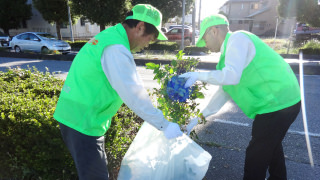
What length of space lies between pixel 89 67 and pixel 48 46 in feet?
45.6

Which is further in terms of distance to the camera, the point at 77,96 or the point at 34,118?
the point at 34,118

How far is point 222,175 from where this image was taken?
2.54 metres

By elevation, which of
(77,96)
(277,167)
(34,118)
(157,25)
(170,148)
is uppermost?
(157,25)

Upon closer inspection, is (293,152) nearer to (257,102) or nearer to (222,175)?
(222,175)

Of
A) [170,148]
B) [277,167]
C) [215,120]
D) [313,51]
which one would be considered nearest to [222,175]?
[277,167]

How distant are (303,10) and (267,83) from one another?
12751 millimetres

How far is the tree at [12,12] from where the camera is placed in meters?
23.2

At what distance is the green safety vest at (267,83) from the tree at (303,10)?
12507 millimetres

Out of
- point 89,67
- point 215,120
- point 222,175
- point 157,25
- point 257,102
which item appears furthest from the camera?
point 215,120

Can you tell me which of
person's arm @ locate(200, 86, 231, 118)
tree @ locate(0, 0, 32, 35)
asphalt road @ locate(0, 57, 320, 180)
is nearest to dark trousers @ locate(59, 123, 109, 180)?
person's arm @ locate(200, 86, 231, 118)

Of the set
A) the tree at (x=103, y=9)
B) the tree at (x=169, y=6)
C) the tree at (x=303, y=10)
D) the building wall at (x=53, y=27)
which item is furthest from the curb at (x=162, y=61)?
the building wall at (x=53, y=27)

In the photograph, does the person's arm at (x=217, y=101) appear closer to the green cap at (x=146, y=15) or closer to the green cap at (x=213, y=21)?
the green cap at (x=213, y=21)

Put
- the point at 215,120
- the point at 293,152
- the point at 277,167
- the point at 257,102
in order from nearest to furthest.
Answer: the point at 257,102
the point at 277,167
the point at 293,152
the point at 215,120

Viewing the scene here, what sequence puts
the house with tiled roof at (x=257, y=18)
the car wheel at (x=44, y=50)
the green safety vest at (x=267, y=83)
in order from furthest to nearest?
the house with tiled roof at (x=257, y=18) < the car wheel at (x=44, y=50) < the green safety vest at (x=267, y=83)
